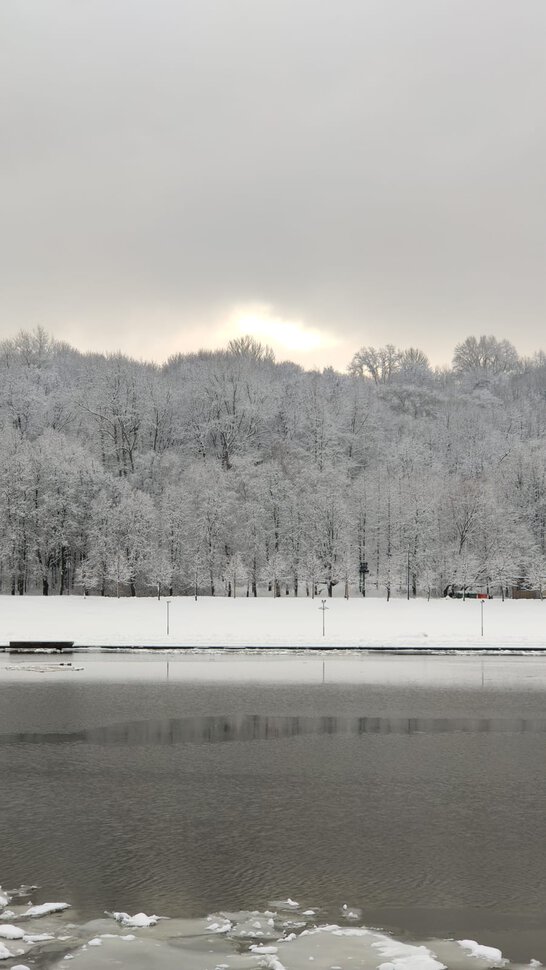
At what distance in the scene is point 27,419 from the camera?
9825 centimetres

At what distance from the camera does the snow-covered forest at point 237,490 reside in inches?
2995

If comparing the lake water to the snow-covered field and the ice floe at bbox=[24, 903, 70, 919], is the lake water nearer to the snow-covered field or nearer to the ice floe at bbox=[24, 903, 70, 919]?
the ice floe at bbox=[24, 903, 70, 919]

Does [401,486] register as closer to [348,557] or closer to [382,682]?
[348,557]

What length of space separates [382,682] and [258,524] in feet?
171

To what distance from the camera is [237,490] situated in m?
84.8

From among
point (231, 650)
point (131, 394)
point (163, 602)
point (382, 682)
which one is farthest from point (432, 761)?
point (131, 394)

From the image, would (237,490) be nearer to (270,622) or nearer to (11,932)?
(270,622)

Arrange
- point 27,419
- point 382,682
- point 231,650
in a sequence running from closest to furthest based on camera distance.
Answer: point 382,682, point 231,650, point 27,419

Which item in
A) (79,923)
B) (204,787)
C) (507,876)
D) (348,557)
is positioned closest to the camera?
(79,923)

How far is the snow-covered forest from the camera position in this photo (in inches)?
2995

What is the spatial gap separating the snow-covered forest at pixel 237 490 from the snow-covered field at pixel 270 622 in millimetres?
7106

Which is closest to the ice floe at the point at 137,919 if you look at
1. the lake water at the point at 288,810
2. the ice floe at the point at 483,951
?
the lake water at the point at 288,810

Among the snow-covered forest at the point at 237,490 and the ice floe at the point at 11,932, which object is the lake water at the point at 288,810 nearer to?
the ice floe at the point at 11,932

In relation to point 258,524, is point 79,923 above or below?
below
